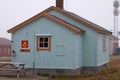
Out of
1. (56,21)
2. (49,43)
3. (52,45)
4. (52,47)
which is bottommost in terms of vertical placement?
(52,47)

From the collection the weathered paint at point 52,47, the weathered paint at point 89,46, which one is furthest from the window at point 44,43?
the weathered paint at point 89,46

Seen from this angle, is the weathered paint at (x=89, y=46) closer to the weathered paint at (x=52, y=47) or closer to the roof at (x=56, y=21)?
the weathered paint at (x=52, y=47)

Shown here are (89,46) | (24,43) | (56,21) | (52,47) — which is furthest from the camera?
(89,46)

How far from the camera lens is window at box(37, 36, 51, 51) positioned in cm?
2497

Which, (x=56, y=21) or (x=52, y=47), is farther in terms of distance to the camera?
(x=56, y=21)

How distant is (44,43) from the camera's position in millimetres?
25109

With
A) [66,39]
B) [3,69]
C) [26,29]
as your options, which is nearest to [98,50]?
[66,39]

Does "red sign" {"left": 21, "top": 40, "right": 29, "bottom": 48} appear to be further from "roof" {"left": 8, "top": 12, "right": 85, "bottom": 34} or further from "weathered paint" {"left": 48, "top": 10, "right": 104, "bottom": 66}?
"weathered paint" {"left": 48, "top": 10, "right": 104, "bottom": 66}

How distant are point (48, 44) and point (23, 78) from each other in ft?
11.0

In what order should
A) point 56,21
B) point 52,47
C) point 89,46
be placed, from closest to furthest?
1. point 52,47
2. point 56,21
3. point 89,46

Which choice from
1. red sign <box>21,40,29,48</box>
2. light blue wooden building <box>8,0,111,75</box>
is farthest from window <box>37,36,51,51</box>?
red sign <box>21,40,29,48</box>

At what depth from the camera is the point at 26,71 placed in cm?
2511

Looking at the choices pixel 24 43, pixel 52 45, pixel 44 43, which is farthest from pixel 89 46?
pixel 24 43

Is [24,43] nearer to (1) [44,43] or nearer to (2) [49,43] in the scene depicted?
(1) [44,43]
